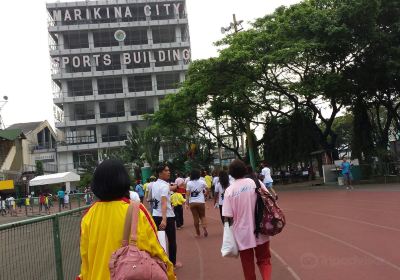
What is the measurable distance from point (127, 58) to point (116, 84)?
12.8 feet

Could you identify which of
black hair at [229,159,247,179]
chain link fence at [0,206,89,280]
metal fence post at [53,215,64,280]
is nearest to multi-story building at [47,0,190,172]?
chain link fence at [0,206,89,280]

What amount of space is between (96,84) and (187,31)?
605 inches

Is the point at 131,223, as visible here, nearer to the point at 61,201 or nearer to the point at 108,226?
the point at 108,226

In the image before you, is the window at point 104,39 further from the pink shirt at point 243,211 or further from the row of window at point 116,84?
the pink shirt at point 243,211

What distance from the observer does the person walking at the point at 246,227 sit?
605 centimetres

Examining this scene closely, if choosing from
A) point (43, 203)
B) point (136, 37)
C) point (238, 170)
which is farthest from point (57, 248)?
point (136, 37)

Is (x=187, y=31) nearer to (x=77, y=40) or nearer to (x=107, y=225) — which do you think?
(x=77, y=40)

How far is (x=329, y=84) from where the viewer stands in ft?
87.4

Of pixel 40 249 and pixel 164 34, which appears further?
pixel 164 34

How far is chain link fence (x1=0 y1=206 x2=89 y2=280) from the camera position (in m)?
4.91

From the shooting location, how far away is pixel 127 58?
229 ft

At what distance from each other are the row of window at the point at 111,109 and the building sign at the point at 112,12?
12.0 metres

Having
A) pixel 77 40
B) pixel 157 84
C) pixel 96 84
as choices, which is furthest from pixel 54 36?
pixel 157 84
